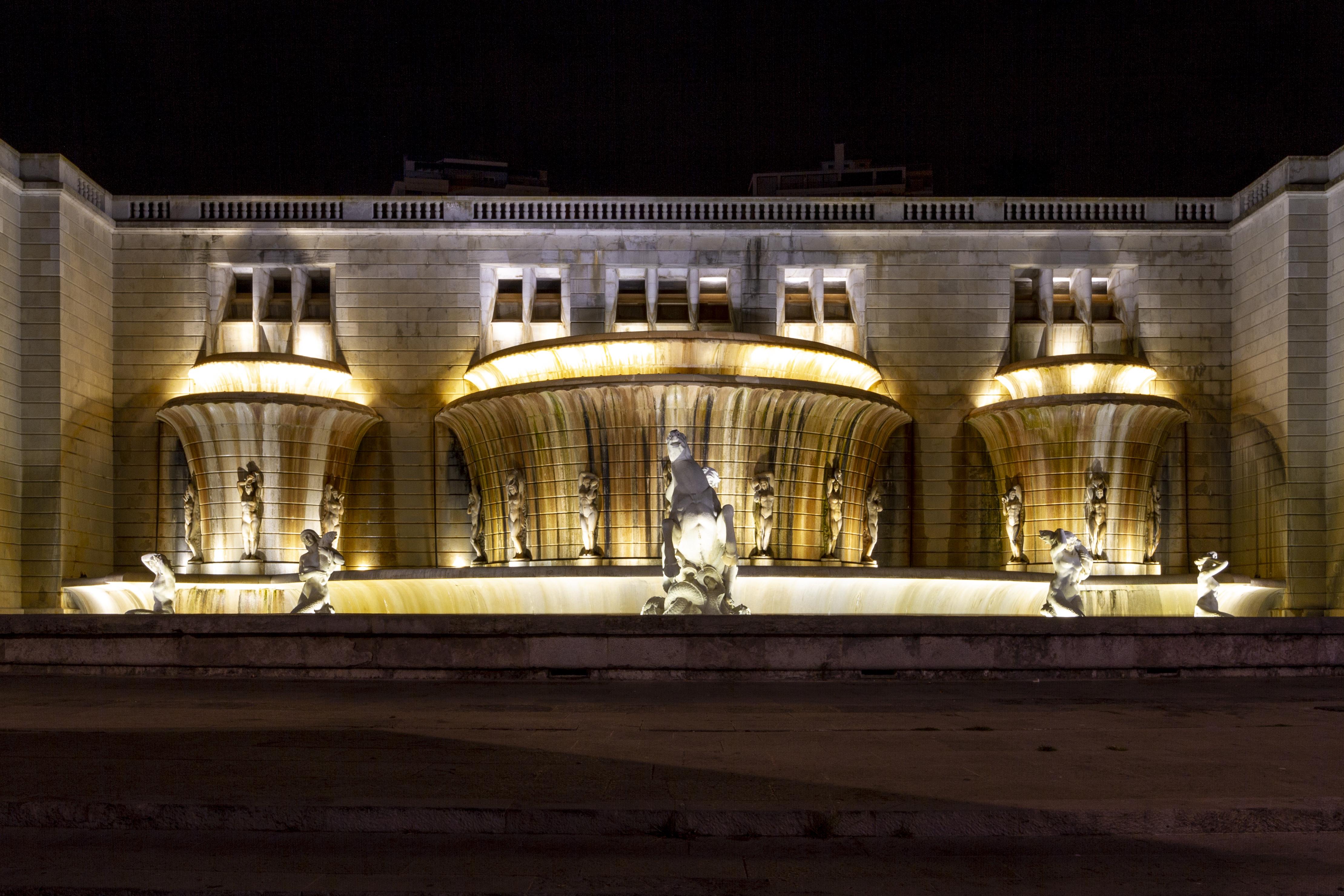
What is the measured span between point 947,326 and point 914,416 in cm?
215

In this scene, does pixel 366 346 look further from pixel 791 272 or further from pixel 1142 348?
pixel 1142 348

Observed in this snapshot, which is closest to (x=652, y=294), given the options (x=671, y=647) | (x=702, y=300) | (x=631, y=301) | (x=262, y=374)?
(x=631, y=301)

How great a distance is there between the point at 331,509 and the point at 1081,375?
16.0 meters

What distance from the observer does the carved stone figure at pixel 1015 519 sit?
1045 inches

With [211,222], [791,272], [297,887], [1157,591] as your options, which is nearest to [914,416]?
[791,272]

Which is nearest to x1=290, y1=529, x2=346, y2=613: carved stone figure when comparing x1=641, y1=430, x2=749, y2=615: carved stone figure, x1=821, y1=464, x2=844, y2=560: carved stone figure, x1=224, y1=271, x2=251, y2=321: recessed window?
x1=641, y1=430, x2=749, y2=615: carved stone figure

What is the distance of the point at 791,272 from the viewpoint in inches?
1111

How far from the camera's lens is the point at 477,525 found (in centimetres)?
2630

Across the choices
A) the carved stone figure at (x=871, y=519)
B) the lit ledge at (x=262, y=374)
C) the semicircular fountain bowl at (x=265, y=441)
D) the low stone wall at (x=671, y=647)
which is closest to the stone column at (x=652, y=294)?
the carved stone figure at (x=871, y=519)

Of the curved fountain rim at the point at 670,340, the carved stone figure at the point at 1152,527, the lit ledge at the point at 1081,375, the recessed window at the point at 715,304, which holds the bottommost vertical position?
the carved stone figure at the point at 1152,527

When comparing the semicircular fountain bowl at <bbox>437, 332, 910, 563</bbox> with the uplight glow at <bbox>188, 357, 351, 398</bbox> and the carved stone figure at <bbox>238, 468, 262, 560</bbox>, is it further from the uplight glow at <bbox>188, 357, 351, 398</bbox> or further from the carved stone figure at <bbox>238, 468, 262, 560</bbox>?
the carved stone figure at <bbox>238, 468, 262, 560</bbox>

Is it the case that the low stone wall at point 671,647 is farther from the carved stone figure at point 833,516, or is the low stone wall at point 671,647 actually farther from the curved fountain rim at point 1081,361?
the curved fountain rim at point 1081,361

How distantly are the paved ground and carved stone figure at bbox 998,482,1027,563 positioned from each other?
17164mm

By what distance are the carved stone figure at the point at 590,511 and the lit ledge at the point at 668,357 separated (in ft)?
6.35
